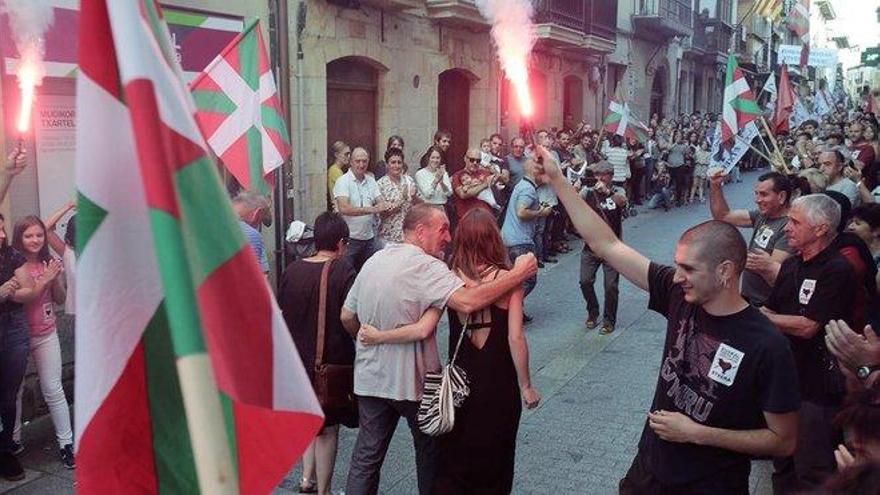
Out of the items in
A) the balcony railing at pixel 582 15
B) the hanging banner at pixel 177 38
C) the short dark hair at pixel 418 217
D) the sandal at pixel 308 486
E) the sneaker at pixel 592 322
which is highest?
the balcony railing at pixel 582 15

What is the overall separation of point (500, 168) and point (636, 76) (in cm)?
1503

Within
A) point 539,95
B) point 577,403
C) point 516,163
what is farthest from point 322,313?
point 539,95

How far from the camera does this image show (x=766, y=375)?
2.74 m

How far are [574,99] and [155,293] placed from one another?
63.1 ft

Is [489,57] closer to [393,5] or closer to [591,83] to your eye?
[393,5]

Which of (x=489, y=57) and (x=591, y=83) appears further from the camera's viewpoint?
(x=591, y=83)

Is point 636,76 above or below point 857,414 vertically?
above

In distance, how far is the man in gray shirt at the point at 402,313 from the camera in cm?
370

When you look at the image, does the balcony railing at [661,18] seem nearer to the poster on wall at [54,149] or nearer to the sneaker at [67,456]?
the poster on wall at [54,149]

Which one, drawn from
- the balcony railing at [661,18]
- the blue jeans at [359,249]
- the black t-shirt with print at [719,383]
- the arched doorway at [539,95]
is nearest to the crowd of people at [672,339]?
the black t-shirt with print at [719,383]

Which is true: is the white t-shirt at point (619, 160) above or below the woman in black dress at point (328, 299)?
above

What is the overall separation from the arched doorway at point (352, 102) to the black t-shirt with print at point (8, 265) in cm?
650

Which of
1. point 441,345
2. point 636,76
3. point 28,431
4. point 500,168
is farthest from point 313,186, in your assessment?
point 636,76

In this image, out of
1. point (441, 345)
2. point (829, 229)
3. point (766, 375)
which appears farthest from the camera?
point (441, 345)
